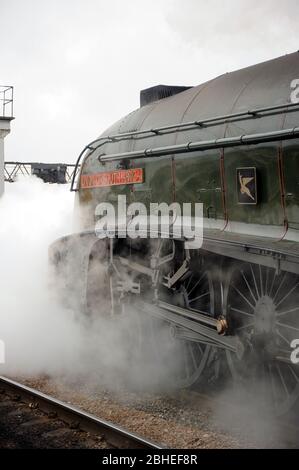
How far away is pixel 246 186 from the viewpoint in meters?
5.98

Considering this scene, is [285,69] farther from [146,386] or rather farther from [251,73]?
[146,386]

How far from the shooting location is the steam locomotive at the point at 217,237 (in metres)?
5.54

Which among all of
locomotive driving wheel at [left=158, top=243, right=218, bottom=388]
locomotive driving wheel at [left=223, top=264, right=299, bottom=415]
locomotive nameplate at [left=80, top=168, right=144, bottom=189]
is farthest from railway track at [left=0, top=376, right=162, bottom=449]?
locomotive nameplate at [left=80, top=168, right=144, bottom=189]

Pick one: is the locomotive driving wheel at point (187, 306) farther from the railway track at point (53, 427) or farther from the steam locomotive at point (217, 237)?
the railway track at point (53, 427)

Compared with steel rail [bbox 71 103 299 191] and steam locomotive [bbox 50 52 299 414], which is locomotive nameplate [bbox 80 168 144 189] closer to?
steam locomotive [bbox 50 52 299 414]

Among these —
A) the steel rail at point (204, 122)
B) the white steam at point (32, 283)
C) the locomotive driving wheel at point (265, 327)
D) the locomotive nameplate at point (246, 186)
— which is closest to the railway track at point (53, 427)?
the locomotive driving wheel at point (265, 327)

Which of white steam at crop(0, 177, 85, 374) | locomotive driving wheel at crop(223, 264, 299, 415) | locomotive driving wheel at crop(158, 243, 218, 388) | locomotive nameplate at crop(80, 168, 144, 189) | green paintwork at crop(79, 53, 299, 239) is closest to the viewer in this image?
locomotive driving wheel at crop(223, 264, 299, 415)

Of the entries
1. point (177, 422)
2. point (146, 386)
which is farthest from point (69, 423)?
point (146, 386)

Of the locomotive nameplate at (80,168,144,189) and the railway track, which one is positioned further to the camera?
the locomotive nameplate at (80,168,144,189)

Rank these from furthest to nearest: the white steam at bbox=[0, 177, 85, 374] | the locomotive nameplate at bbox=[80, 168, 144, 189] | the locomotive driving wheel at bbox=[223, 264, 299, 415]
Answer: the white steam at bbox=[0, 177, 85, 374] → the locomotive nameplate at bbox=[80, 168, 144, 189] → the locomotive driving wheel at bbox=[223, 264, 299, 415]

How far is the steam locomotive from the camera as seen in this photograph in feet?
18.2

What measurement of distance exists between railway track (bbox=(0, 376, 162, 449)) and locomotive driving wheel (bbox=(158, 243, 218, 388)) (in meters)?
1.35

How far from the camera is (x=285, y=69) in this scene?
19.2 ft

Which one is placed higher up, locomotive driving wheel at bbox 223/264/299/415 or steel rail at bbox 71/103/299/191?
steel rail at bbox 71/103/299/191
